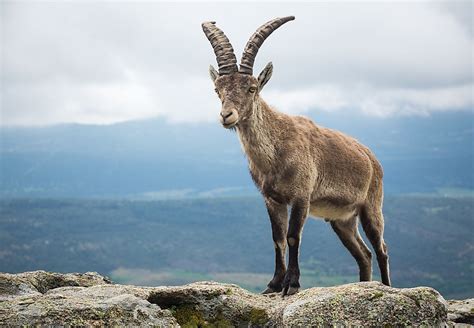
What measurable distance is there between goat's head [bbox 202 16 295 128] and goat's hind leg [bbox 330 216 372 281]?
199 inches

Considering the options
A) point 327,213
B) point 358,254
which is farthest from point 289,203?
point 358,254

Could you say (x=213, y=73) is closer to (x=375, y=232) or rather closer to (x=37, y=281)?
(x=375, y=232)

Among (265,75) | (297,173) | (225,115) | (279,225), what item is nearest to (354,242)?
(279,225)

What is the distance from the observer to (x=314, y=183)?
671 inches

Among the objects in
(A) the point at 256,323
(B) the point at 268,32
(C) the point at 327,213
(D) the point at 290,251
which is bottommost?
(A) the point at 256,323

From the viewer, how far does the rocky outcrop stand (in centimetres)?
959

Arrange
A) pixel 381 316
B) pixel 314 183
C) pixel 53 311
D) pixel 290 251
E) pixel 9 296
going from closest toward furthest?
1. pixel 53 311
2. pixel 381 316
3. pixel 9 296
4. pixel 290 251
5. pixel 314 183

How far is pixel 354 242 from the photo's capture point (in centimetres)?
1941

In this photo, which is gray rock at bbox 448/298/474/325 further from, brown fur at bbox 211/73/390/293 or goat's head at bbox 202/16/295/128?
goat's head at bbox 202/16/295/128

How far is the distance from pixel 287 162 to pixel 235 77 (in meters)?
2.54

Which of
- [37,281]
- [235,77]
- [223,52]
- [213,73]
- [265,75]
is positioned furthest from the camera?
[213,73]

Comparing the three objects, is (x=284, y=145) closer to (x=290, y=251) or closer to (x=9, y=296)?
(x=290, y=251)

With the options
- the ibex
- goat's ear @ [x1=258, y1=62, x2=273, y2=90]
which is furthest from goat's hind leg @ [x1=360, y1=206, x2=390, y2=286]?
goat's ear @ [x1=258, y1=62, x2=273, y2=90]

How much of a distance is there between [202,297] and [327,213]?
7.49 meters
